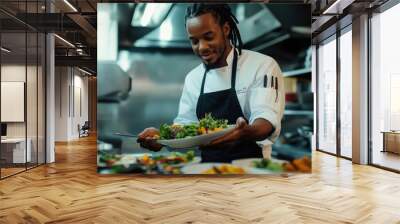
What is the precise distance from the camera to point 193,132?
6.37 meters

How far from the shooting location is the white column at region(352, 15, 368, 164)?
798 centimetres

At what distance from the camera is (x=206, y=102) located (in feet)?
21.1

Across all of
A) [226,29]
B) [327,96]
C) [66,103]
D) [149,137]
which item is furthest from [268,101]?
[66,103]

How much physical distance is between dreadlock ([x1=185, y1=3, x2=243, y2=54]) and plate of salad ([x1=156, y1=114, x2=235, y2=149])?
126 centimetres

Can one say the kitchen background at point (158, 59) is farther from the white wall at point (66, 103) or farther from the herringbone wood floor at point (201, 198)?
the white wall at point (66, 103)

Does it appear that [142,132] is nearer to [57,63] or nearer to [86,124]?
[57,63]

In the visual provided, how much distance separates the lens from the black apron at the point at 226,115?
6340mm

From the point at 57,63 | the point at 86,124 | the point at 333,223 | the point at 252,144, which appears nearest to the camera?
the point at 333,223

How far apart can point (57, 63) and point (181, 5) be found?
26.0 feet

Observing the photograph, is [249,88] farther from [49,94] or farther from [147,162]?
[49,94]

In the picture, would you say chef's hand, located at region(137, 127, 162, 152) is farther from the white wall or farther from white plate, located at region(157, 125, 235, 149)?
the white wall

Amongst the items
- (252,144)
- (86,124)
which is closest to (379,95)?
(252,144)

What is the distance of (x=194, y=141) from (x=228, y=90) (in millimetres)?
1001

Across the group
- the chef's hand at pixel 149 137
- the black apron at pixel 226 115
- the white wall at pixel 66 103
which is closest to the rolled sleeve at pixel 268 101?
the black apron at pixel 226 115
